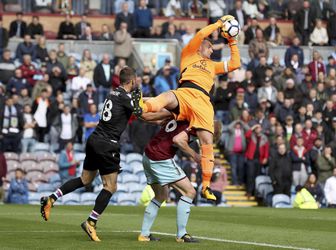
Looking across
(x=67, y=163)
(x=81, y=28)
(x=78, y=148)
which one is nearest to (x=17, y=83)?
(x=78, y=148)

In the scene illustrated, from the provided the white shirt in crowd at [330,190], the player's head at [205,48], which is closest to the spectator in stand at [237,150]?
the white shirt in crowd at [330,190]

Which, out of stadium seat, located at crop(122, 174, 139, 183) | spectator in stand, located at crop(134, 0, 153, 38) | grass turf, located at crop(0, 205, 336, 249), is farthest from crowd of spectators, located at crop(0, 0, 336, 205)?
grass turf, located at crop(0, 205, 336, 249)

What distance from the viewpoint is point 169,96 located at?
50.4ft

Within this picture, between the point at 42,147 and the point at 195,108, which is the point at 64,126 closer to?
the point at 42,147

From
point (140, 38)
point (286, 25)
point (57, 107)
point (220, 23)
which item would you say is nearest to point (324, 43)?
point (286, 25)

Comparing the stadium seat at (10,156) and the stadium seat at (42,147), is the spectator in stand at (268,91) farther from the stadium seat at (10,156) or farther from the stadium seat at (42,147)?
the stadium seat at (10,156)

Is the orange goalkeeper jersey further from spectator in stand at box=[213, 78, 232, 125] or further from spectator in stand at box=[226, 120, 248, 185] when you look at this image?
spectator in stand at box=[213, 78, 232, 125]

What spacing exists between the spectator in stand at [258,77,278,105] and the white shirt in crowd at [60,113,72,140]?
581 centimetres

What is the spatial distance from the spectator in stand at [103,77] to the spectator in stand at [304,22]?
832cm

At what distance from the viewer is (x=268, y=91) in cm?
3281

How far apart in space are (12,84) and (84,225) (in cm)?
1653

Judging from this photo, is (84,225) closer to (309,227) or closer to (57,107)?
(309,227)

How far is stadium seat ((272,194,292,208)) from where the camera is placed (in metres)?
29.9

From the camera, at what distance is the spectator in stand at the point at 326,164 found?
31.0m
